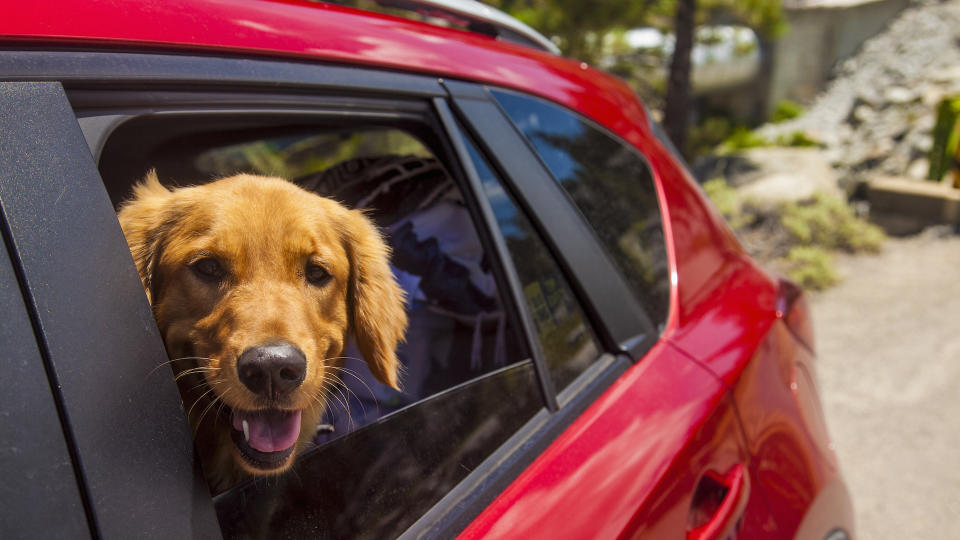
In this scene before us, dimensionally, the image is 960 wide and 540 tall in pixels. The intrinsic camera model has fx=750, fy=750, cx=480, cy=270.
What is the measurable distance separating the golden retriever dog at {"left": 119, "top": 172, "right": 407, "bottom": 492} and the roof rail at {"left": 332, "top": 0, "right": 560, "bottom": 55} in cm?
72

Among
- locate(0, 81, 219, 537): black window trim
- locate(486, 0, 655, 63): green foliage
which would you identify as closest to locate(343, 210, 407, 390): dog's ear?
locate(0, 81, 219, 537): black window trim

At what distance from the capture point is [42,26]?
93 cm

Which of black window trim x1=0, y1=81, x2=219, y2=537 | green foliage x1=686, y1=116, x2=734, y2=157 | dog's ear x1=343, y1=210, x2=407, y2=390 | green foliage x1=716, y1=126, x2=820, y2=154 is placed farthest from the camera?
green foliage x1=686, y1=116, x2=734, y2=157

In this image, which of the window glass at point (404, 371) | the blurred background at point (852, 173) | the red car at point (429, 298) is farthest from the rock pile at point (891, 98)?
the window glass at point (404, 371)

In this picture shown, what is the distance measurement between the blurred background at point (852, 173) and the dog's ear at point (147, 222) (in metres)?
3.74

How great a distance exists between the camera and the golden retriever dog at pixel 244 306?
1.07 metres

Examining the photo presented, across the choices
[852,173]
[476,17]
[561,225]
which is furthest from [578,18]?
[561,225]

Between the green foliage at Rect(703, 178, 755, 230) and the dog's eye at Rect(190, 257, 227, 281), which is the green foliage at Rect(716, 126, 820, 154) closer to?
the green foliage at Rect(703, 178, 755, 230)

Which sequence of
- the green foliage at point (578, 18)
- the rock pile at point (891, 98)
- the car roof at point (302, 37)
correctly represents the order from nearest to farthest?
1. the car roof at point (302, 37)
2. the green foliage at point (578, 18)
3. the rock pile at point (891, 98)

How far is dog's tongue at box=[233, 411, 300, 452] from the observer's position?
Answer: 1088 mm

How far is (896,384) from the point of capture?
5.38m

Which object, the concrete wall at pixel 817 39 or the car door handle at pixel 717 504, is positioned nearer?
the car door handle at pixel 717 504

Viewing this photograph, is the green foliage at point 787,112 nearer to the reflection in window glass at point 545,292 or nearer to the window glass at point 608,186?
the window glass at point 608,186

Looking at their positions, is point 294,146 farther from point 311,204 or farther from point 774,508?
point 774,508
